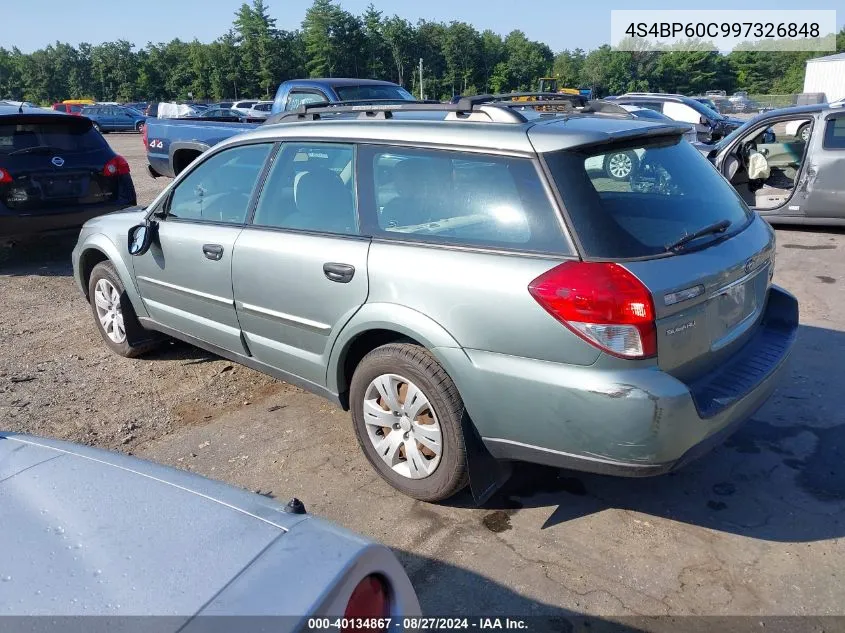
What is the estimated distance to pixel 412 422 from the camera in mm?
3354

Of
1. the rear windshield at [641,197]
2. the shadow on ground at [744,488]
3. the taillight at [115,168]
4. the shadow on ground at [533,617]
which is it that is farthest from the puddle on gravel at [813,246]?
the taillight at [115,168]

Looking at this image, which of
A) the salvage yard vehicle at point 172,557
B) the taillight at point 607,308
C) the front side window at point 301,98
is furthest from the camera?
the front side window at point 301,98

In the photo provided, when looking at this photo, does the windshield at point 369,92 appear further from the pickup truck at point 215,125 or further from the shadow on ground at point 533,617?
the shadow on ground at point 533,617

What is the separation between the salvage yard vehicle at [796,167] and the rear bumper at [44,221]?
759 cm

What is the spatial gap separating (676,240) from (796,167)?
24.5 ft

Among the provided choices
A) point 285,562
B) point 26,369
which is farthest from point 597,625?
point 26,369

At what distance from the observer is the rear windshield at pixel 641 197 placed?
288cm

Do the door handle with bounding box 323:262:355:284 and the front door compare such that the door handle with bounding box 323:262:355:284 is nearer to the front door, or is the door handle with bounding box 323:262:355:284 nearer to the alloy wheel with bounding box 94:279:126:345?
the front door

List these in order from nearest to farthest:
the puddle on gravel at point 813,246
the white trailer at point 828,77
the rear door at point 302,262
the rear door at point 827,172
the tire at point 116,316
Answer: the rear door at point 302,262
the tire at point 116,316
the puddle on gravel at point 813,246
the rear door at point 827,172
the white trailer at point 828,77

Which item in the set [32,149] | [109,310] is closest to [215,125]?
[32,149]

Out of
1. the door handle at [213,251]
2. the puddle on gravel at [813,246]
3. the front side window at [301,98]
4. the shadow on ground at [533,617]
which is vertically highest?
the front side window at [301,98]

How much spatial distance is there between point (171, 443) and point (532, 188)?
2.58 m

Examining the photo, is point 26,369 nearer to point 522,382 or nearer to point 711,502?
point 522,382

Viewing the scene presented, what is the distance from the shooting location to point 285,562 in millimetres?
1695
